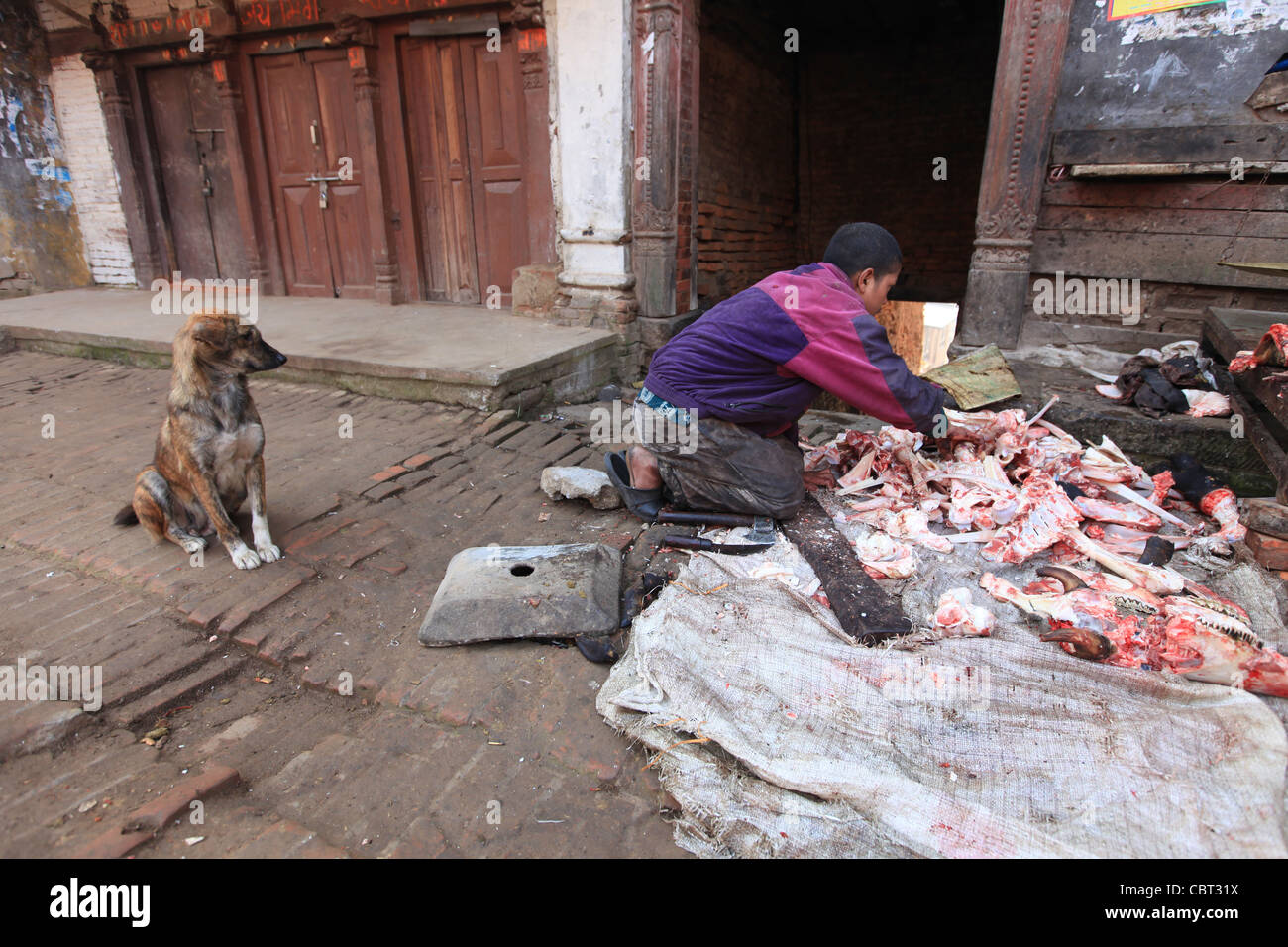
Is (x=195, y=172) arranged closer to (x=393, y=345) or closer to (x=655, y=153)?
(x=393, y=345)

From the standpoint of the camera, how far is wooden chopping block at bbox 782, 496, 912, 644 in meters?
2.54

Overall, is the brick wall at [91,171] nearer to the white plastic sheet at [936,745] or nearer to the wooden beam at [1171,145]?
the white plastic sheet at [936,745]

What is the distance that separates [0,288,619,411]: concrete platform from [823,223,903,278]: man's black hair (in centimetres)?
252

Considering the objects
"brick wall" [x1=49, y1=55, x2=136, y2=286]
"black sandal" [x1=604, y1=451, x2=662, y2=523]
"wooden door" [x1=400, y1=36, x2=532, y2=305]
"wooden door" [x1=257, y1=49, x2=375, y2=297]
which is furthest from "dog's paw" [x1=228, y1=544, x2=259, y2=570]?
"brick wall" [x1=49, y1=55, x2=136, y2=286]

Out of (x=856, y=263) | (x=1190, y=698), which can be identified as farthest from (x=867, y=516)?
(x=1190, y=698)

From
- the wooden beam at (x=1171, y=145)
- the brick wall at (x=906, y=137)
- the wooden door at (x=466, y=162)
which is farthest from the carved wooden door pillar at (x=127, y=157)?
the wooden beam at (x=1171, y=145)

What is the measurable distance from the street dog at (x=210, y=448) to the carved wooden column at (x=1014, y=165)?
15.5ft

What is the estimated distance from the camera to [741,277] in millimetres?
8328

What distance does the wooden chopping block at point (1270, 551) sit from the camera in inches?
106

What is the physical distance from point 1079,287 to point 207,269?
32.9ft

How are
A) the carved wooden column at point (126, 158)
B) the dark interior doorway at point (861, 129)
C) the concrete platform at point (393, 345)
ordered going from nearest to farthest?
the concrete platform at point (393, 345)
the carved wooden column at point (126, 158)
the dark interior doorway at point (861, 129)

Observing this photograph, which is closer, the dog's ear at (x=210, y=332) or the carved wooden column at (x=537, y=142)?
the dog's ear at (x=210, y=332)

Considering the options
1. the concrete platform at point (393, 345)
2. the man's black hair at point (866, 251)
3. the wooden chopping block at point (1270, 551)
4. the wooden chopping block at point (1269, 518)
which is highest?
the man's black hair at point (866, 251)

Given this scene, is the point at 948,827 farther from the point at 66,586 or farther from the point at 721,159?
the point at 721,159
